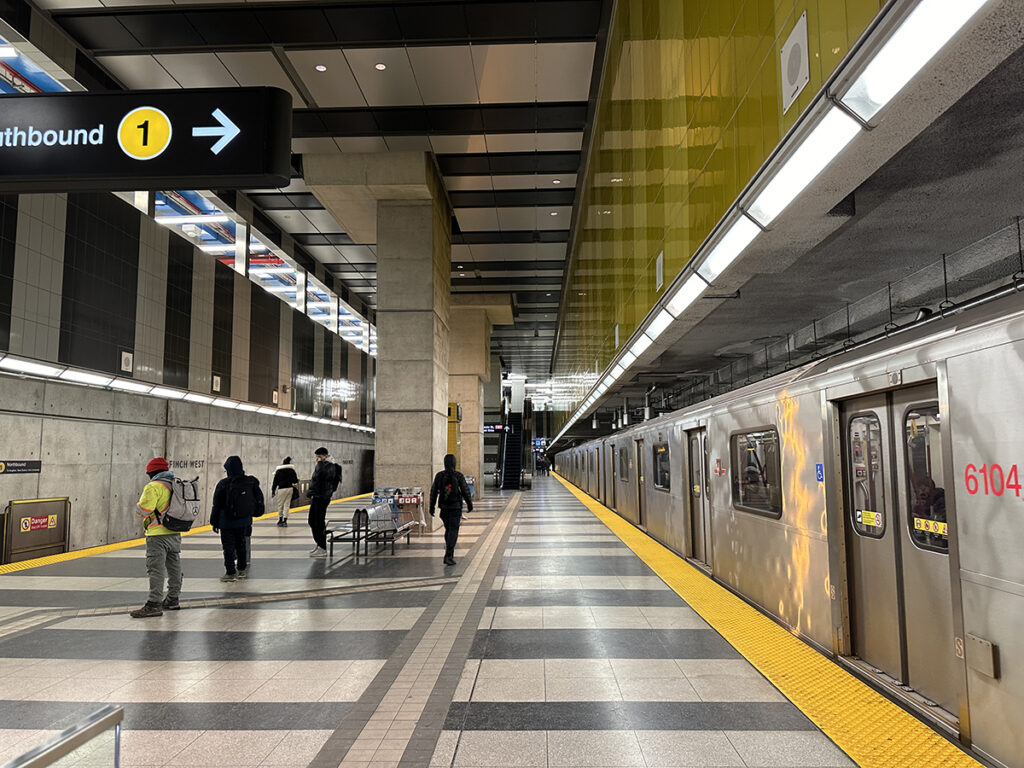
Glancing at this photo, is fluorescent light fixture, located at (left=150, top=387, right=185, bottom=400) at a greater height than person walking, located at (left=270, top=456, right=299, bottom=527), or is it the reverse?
fluorescent light fixture, located at (left=150, top=387, right=185, bottom=400)

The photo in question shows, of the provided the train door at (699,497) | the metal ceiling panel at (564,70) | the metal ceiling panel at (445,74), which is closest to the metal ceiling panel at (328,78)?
the metal ceiling panel at (445,74)

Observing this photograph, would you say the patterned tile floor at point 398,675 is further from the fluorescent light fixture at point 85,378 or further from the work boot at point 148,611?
the fluorescent light fixture at point 85,378

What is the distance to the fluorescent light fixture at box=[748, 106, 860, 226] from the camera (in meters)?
2.59

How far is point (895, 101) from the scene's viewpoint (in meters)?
2.31

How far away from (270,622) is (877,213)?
5.88 m

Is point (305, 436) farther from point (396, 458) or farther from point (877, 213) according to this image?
point (877, 213)

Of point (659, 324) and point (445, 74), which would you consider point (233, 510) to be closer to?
point (659, 324)

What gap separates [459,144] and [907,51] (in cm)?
1139

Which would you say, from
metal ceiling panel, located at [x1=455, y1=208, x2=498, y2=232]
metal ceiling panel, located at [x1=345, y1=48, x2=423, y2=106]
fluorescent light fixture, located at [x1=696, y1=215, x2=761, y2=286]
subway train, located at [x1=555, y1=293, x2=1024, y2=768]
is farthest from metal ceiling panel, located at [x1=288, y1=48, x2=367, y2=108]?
subway train, located at [x1=555, y1=293, x2=1024, y2=768]

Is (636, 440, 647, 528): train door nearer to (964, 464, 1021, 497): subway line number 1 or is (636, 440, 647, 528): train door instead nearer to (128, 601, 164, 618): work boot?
(128, 601, 164, 618): work boot

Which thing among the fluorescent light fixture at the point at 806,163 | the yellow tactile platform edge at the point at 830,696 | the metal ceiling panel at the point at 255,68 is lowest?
the yellow tactile platform edge at the point at 830,696

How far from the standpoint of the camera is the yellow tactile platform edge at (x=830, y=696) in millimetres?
3102

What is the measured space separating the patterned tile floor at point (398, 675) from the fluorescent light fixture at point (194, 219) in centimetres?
795

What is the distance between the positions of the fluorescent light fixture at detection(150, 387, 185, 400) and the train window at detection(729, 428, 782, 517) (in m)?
10.8
